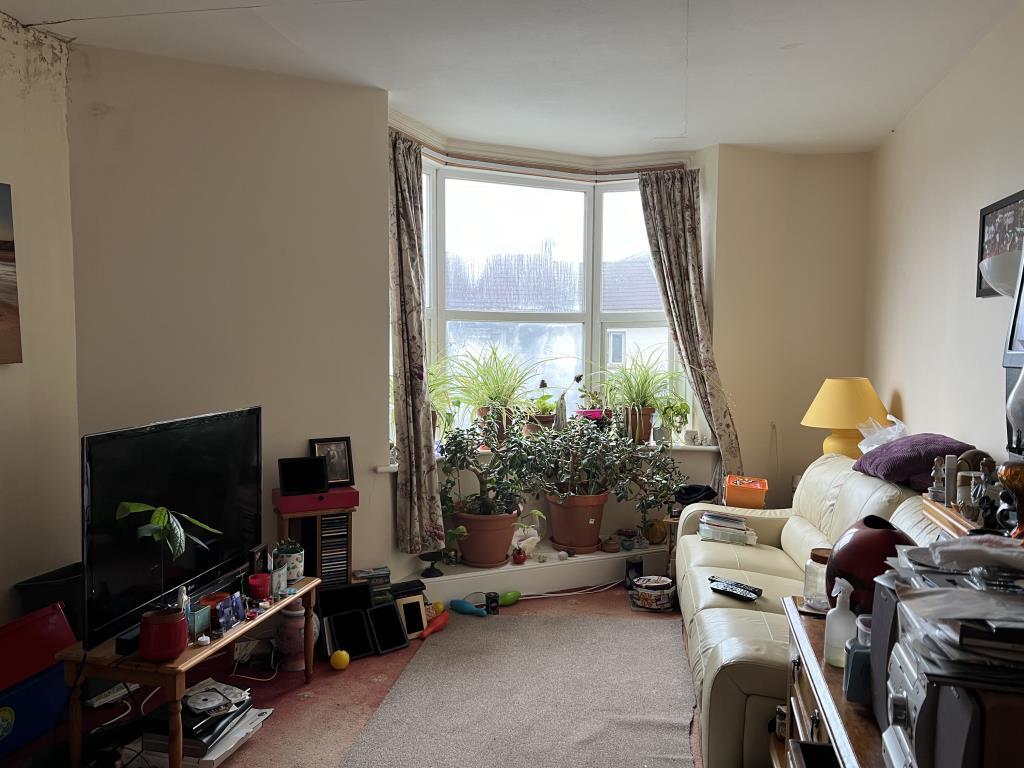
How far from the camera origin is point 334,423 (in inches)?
137

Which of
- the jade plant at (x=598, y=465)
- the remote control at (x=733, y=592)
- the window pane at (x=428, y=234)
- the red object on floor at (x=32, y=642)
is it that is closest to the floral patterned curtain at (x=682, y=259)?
the jade plant at (x=598, y=465)

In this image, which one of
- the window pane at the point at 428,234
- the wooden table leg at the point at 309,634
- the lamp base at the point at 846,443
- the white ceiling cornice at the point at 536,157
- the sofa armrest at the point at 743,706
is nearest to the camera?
the sofa armrest at the point at 743,706

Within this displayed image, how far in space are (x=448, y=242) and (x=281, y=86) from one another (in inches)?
55.4

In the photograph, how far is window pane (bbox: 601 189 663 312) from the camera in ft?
15.7

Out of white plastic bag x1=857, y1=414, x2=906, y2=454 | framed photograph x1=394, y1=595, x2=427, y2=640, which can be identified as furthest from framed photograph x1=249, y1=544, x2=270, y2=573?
white plastic bag x1=857, y1=414, x2=906, y2=454

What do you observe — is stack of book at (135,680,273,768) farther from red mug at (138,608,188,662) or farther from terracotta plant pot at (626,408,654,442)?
terracotta plant pot at (626,408,654,442)

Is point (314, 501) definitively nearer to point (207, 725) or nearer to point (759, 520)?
point (207, 725)

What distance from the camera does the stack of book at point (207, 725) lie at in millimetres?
2346

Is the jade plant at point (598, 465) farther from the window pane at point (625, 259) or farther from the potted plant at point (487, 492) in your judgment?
the window pane at point (625, 259)

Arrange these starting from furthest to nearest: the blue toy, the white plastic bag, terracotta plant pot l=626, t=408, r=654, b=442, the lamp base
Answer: terracotta plant pot l=626, t=408, r=654, b=442 → the lamp base → the blue toy → the white plastic bag

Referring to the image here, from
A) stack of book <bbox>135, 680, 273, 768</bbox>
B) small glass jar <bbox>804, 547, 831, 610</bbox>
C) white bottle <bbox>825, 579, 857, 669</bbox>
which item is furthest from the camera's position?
stack of book <bbox>135, 680, 273, 768</bbox>

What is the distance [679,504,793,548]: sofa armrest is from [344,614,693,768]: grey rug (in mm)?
542

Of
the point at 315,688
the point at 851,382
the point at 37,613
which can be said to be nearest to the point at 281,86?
the point at 37,613

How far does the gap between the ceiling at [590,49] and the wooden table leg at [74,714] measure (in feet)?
7.23
